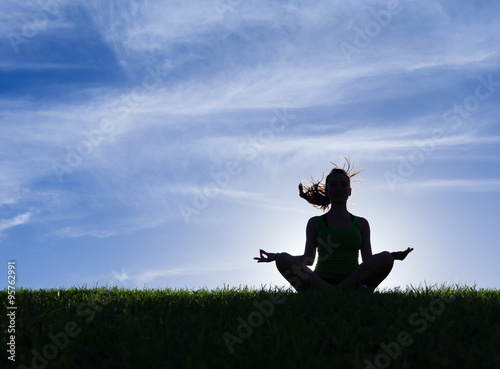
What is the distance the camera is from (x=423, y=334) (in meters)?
4.51

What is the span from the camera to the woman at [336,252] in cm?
692

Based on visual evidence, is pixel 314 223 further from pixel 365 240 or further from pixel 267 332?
pixel 267 332

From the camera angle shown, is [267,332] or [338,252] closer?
[267,332]

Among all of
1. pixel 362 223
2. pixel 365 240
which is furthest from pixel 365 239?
pixel 362 223

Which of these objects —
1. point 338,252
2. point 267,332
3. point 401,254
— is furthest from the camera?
point 338,252

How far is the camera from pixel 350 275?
7012 millimetres

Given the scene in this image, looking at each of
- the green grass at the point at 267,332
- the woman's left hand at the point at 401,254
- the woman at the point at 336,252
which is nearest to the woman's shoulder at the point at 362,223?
the woman at the point at 336,252

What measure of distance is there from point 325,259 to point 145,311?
313 cm

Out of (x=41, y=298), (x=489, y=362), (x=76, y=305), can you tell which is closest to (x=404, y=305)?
(x=489, y=362)

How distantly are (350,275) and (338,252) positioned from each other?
1.85 ft

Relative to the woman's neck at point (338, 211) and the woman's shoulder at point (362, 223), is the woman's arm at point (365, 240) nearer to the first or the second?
the woman's shoulder at point (362, 223)

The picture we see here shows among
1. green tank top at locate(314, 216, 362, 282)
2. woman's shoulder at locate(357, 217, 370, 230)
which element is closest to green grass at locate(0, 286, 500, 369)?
green tank top at locate(314, 216, 362, 282)

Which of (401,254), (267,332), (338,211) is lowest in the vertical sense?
(267,332)

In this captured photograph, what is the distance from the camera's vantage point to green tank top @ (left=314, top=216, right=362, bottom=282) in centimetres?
742
